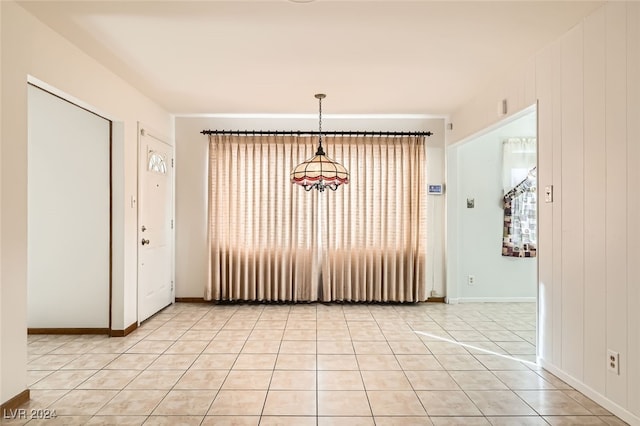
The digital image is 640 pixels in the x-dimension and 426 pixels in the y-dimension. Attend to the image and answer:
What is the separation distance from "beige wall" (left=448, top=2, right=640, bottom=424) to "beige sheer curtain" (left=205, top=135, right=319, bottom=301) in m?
3.10

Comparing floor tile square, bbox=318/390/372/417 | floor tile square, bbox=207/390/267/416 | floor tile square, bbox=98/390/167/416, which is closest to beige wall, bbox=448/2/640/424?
floor tile square, bbox=318/390/372/417

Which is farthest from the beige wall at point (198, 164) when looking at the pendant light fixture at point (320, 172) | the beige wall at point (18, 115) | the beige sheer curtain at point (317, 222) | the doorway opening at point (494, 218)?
the beige wall at point (18, 115)

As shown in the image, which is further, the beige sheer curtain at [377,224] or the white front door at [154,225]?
the beige sheer curtain at [377,224]

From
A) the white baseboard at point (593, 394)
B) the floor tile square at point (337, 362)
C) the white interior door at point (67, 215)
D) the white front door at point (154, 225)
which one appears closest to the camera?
the white baseboard at point (593, 394)

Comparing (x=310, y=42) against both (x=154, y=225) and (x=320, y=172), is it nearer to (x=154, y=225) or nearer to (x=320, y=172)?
(x=320, y=172)

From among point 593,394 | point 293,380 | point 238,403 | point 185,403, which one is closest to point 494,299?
point 593,394

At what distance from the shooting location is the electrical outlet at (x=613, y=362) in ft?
7.94

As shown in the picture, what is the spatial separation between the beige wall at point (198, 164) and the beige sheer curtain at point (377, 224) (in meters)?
0.27

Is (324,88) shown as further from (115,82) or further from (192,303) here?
(192,303)

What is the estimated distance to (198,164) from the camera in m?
5.69

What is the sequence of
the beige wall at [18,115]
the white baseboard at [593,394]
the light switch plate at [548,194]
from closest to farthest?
the white baseboard at [593,394], the beige wall at [18,115], the light switch plate at [548,194]

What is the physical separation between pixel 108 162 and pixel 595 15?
4.37m

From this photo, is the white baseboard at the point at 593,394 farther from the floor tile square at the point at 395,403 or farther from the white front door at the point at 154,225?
the white front door at the point at 154,225

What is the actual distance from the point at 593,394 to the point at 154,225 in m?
4.65
